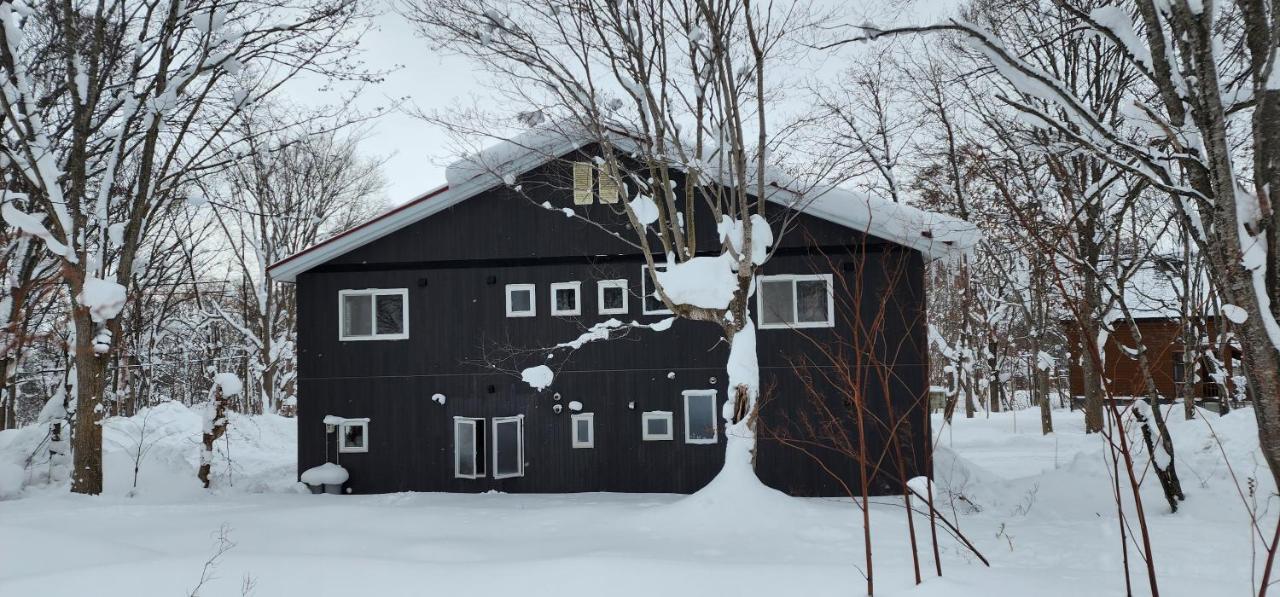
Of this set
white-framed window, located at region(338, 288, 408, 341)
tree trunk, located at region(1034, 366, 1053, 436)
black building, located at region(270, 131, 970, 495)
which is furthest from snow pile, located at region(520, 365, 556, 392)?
tree trunk, located at region(1034, 366, 1053, 436)

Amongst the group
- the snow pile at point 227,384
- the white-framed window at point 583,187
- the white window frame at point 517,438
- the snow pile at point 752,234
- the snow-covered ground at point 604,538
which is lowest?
the snow-covered ground at point 604,538

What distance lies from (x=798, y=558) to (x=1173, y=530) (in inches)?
183

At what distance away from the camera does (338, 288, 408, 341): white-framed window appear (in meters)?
13.9

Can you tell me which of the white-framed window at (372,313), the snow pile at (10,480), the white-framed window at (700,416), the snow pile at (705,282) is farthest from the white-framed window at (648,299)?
the snow pile at (10,480)

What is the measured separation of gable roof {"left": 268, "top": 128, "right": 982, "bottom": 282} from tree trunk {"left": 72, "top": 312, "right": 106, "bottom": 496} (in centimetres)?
291

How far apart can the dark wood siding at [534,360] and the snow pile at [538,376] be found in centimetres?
24

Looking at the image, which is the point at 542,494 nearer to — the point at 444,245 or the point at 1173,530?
the point at 444,245

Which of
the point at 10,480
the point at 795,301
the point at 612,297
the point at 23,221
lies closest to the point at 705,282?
the point at 795,301

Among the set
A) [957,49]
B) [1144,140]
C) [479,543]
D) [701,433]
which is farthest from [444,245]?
[1144,140]

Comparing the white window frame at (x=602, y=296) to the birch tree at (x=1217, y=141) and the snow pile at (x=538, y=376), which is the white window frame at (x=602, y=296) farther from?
the birch tree at (x=1217, y=141)

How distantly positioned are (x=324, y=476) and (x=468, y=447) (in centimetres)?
246

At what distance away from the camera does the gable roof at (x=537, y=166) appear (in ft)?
38.8

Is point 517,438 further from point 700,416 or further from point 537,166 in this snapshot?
point 537,166

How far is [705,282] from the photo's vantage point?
10.5 meters
